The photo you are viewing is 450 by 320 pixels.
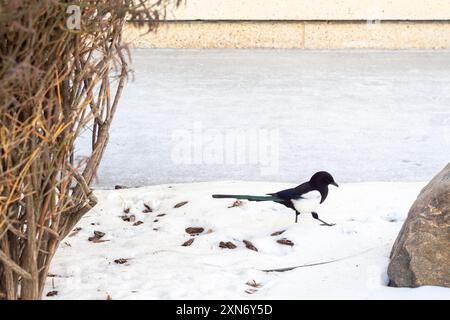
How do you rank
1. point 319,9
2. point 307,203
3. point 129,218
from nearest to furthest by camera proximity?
1. point 307,203
2. point 129,218
3. point 319,9

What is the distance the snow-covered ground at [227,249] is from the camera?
3322mm

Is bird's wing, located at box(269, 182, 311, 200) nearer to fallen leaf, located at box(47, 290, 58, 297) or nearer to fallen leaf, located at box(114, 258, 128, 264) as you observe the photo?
fallen leaf, located at box(114, 258, 128, 264)

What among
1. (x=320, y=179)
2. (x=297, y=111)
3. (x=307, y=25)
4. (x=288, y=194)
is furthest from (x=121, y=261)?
(x=307, y=25)

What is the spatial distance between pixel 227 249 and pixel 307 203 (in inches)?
18.1

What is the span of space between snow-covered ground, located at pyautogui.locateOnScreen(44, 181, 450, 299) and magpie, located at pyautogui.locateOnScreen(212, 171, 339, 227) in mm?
85

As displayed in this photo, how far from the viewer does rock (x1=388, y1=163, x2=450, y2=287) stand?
3199 mm

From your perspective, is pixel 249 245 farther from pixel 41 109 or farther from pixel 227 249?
pixel 41 109

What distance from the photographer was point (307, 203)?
3998 mm

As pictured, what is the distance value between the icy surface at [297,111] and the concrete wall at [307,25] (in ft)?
0.77

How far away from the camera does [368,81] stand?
26.8ft

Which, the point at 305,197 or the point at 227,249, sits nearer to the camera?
the point at 227,249

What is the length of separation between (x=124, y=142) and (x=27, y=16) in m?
3.60
